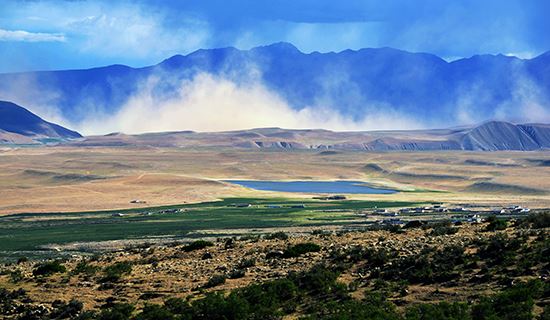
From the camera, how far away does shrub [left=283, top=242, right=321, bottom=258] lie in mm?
26484

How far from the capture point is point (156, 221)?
238ft

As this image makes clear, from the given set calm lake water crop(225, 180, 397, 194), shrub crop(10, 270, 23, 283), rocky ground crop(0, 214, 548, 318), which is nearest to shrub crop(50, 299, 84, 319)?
rocky ground crop(0, 214, 548, 318)

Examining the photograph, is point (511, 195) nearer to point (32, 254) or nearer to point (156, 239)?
point (156, 239)

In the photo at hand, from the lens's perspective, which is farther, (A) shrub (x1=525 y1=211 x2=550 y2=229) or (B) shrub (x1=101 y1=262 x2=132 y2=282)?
(A) shrub (x1=525 y1=211 x2=550 y2=229)

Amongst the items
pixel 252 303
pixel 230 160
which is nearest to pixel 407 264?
pixel 252 303

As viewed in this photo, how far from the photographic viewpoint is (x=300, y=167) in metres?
165

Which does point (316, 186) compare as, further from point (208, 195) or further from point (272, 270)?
point (272, 270)

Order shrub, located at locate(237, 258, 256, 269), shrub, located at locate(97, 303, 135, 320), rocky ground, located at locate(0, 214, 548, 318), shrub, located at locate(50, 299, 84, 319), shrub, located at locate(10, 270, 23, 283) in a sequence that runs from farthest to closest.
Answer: shrub, located at locate(10, 270, 23, 283)
shrub, located at locate(237, 258, 256, 269)
shrub, located at locate(50, 299, 84, 319)
rocky ground, located at locate(0, 214, 548, 318)
shrub, located at locate(97, 303, 135, 320)

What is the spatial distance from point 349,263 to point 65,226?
4921 cm

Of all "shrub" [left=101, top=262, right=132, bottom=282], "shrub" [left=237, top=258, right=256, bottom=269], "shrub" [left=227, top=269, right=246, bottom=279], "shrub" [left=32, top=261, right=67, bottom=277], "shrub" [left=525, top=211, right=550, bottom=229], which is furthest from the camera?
"shrub" [left=525, top=211, right=550, bottom=229]

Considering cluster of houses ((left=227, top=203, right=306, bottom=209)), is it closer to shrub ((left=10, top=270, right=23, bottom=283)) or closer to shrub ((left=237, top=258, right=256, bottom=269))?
shrub ((left=10, top=270, right=23, bottom=283))

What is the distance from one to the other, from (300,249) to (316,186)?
103 meters

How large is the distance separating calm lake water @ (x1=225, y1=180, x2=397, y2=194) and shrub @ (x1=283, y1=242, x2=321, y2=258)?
88.7 meters

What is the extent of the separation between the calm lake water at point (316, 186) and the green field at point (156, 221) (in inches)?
959
